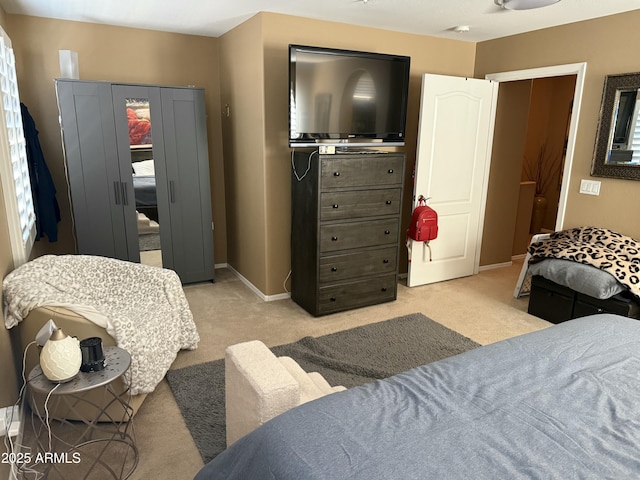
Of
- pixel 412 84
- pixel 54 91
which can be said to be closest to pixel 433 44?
pixel 412 84

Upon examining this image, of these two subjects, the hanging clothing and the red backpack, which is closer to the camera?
the hanging clothing

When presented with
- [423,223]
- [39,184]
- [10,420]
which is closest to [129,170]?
[39,184]

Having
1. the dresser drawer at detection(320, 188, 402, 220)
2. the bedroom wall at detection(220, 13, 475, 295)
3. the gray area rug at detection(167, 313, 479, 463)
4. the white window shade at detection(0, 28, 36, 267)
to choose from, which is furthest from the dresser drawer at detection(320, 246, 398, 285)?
the white window shade at detection(0, 28, 36, 267)

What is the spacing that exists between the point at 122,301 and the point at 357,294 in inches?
75.2

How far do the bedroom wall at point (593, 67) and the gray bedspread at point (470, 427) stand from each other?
90.2 inches

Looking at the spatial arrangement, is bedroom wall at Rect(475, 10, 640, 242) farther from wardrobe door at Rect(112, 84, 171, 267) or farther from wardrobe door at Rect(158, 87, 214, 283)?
wardrobe door at Rect(112, 84, 171, 267)

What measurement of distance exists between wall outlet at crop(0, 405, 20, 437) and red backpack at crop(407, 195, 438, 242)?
3.27m

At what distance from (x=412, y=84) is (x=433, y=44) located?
0.45 metres

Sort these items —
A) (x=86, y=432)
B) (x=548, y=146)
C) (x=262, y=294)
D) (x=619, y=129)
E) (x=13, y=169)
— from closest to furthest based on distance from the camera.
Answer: (x=86, y=432), (x=13, y=169), (x=619, y=129), (x=262, y=294), (x=548, y=146)

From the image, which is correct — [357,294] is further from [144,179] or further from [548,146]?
[548,146]

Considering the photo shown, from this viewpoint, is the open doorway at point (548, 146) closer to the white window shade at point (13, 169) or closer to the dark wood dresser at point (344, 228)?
the dark wood dresser at point (344, 228)

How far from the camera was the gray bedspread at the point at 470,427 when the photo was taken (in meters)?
1.12

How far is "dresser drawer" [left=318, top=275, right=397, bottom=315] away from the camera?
3664mm

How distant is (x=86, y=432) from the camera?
200cm
